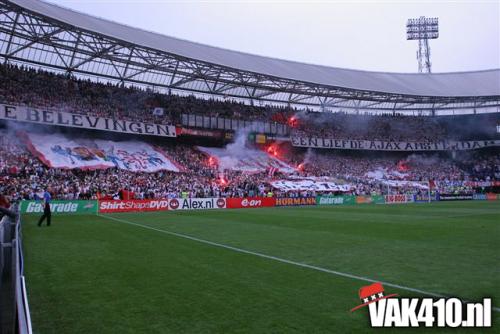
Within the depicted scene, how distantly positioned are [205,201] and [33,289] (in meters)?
28.4

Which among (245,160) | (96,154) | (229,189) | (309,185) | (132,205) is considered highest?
(245,160)

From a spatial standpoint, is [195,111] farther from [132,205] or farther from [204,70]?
[132,205]

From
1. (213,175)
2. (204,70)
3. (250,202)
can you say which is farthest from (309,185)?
(204,70)

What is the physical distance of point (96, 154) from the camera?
4009 cm

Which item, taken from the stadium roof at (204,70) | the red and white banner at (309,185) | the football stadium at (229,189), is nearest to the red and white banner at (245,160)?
the football stadium at (229,189)

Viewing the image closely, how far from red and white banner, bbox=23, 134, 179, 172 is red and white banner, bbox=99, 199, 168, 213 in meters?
7.75

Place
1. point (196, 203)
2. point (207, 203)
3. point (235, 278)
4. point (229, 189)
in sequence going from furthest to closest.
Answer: point (229, 189) → point (207, 203) → point (196, 203) → point (235, 278)

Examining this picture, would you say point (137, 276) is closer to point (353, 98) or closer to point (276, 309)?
point (276, 309)

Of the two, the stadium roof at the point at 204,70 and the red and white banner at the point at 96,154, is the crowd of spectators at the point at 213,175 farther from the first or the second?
the stadium roof at the point at 204,70

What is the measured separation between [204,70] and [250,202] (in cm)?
1889

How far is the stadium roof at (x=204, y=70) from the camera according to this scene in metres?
37.8

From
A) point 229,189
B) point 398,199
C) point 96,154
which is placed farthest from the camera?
point 398,199

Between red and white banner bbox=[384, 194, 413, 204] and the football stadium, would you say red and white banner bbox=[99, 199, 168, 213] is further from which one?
red and white banner bbox=[384, 194, 413, 204]

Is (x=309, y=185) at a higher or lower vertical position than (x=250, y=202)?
higher
